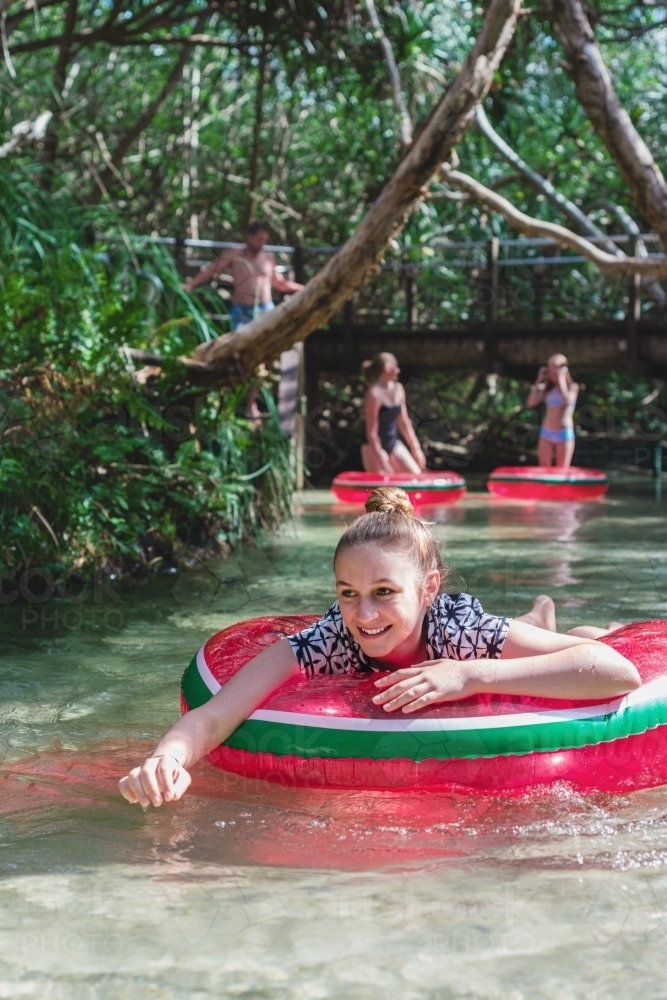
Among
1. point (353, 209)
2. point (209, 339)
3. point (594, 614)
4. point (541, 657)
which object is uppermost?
point (353, 209)

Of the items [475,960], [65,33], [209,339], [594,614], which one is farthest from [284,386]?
[475,960]

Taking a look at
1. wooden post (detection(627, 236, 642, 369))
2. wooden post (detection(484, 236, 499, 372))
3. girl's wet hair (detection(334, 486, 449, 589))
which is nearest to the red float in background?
wooden post (detection(627, 236, 642, 369))

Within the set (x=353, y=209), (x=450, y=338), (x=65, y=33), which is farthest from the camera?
(x=353, y=209)

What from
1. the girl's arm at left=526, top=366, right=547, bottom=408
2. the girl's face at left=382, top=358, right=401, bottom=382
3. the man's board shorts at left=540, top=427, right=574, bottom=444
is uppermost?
the girl's face at left=382, top=358, right=401, bottom=382

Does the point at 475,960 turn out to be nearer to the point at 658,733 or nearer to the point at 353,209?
the point at 658,733

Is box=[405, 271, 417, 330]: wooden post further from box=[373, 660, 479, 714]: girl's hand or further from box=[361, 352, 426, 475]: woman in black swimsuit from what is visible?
box=[373, 660, 479, 714]: girl's hand

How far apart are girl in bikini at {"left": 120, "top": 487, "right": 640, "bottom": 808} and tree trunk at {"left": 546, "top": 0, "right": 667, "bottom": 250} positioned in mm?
4209

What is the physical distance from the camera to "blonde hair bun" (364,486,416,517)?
325 cm

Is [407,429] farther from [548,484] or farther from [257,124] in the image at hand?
[257,124]

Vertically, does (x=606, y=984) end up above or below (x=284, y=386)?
below

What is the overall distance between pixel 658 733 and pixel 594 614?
7.72 ft

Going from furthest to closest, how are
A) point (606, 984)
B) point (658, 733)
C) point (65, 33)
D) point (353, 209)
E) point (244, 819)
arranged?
1. point (353, 209)
2. point (65, 33)
3. point (658, 733)
4. point (244, 819)
5. point (606, 984)

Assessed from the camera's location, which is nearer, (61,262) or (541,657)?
(541,657)

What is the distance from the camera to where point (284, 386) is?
411 inches
